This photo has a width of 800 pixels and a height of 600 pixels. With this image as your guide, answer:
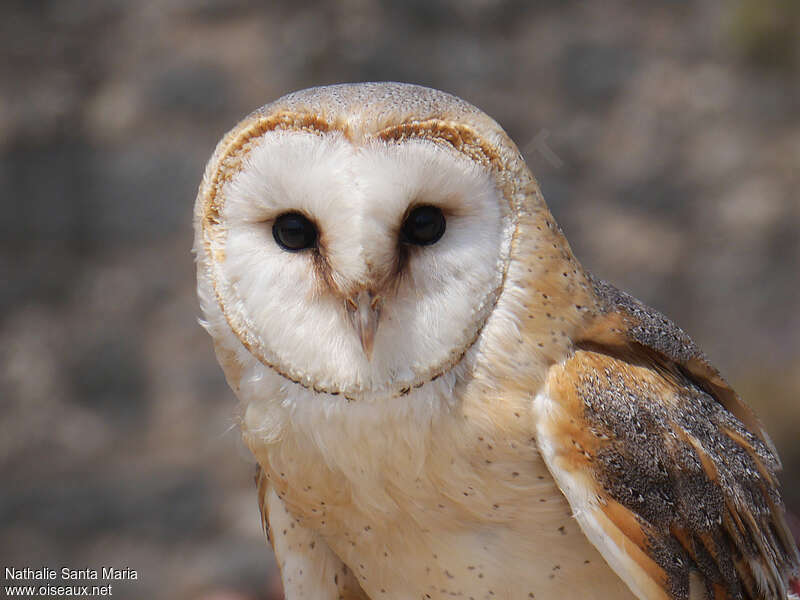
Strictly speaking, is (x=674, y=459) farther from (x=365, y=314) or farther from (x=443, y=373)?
(x=365, y=314)

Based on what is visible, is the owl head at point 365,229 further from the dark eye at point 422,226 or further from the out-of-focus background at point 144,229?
the out-of-focus background at point 144,229

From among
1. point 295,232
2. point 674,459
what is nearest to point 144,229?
point 295,232

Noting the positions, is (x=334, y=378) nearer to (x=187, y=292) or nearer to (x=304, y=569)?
(x=304, y=569)

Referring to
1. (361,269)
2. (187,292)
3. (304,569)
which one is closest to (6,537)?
(187,292)

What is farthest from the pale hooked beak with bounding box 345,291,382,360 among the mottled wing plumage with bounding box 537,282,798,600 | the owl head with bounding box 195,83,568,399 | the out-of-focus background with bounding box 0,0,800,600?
the out-of-focus background with bounding box 0,0,800,600

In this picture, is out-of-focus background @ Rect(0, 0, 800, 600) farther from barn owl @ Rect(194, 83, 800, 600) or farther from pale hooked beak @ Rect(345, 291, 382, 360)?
pale hooked beak @ Rect(345, 291, 382, 360)
